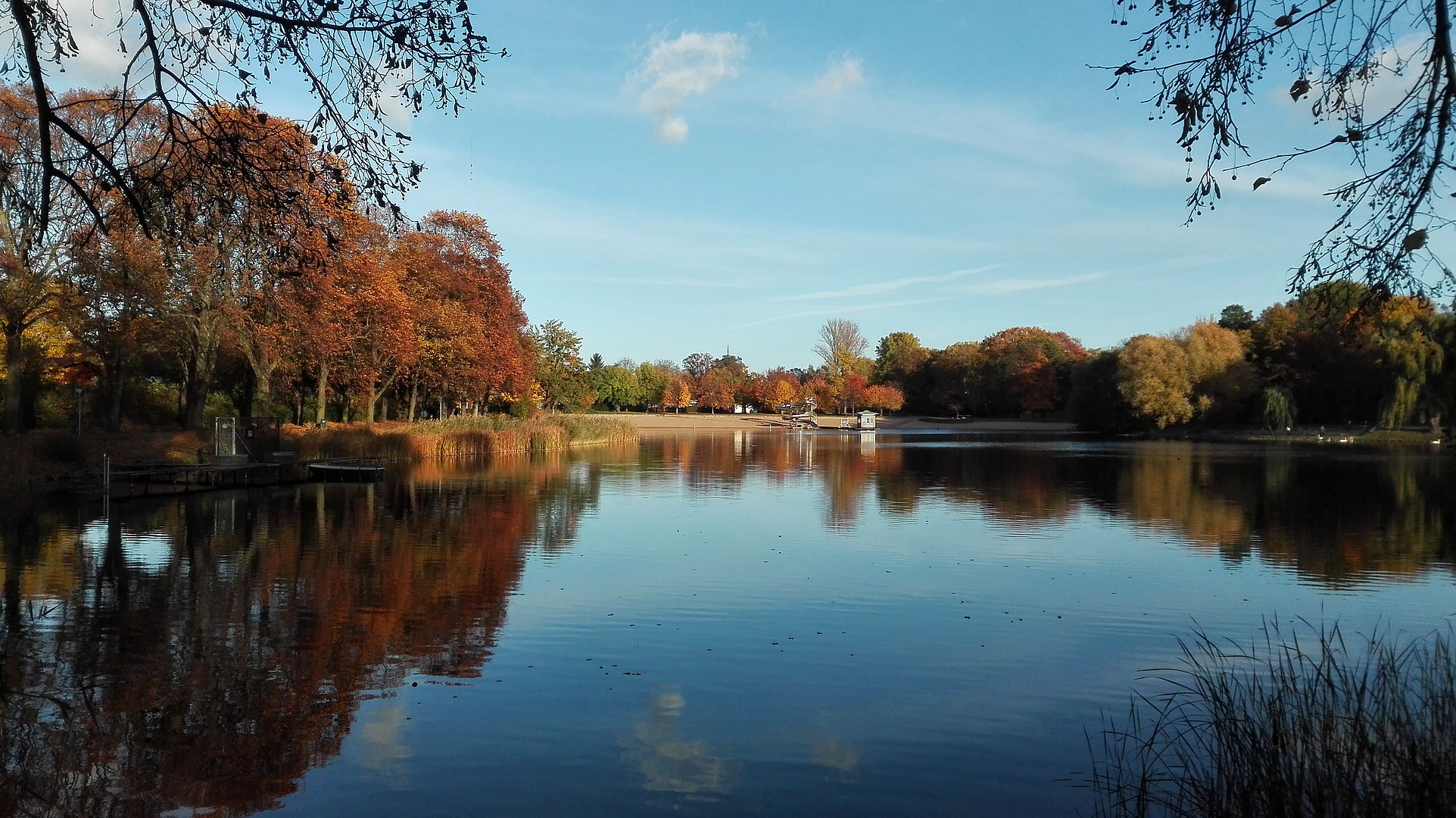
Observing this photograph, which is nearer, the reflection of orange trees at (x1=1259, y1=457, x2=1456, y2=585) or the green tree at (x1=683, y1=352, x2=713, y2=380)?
the reflection of orange trees at (x1=1259, y1=457, x2=1456, y2=585)

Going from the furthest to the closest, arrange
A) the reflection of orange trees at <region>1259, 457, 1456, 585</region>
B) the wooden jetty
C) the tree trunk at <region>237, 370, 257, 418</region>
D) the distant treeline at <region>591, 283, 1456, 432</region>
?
1. the distant treeline at <region>591, 283, 1456, 432</region>
2. the tree trunk at <region>237, 370, 257, 418</region>
3. the wooden jetty
4. the reflection of orange trees at <region>1259, 457, 1456, 585</region>

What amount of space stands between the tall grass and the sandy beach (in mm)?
80255

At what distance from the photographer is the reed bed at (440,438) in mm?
35469

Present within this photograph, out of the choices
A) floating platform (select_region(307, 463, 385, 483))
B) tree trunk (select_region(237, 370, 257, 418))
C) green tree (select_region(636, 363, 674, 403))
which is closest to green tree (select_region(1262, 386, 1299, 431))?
floating platform (select_region(307, 463, 385, 483))

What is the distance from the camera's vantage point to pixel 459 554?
15.3 meters

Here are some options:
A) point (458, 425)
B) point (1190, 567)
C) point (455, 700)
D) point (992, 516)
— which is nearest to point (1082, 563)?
point (1190, 567)

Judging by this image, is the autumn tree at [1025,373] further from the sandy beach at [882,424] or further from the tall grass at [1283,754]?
the tall grass at [1283,754]

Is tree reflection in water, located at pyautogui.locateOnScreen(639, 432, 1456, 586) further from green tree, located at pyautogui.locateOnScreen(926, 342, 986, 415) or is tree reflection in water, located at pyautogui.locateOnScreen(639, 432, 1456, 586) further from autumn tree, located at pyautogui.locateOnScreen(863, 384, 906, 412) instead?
autumn tree, located at pyautogui.locateOnScreen(863, 384, 906, 412)

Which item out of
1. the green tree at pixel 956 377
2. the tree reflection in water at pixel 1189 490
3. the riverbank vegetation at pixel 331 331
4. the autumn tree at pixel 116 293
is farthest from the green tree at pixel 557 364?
the green tree at pixel 956 377

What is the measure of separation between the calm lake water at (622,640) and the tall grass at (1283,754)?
0.40 m

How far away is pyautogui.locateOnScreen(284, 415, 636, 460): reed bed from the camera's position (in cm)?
3547

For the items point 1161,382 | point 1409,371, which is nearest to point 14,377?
point 1409,371

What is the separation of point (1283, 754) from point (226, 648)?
8.64m

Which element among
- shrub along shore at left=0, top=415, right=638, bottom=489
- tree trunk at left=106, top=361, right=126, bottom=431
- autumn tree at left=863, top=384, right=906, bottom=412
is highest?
autumn tree at left=863, top=384, right=906, bottom=412
